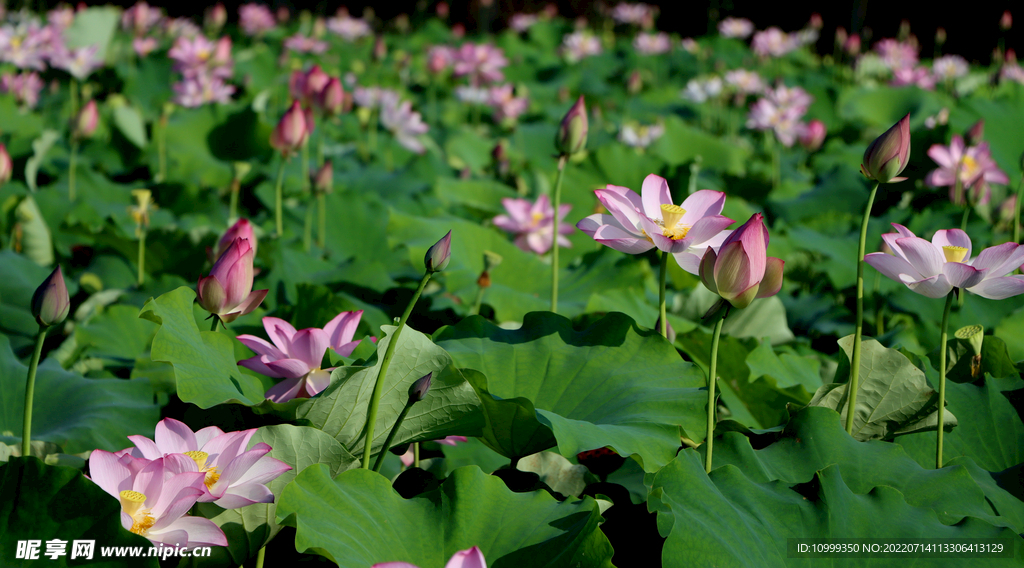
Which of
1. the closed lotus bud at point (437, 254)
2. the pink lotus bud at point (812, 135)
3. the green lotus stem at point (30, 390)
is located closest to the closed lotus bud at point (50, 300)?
the green lotus stem at point (30, 390)

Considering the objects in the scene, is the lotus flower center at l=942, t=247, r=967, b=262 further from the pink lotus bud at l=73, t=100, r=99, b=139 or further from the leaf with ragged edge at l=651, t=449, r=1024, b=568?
the pink lotus bud at l=73, t=100, r=99, b=139

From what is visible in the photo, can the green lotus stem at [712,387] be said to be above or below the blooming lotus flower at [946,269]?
below

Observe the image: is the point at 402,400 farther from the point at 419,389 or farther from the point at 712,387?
the point at 712,387

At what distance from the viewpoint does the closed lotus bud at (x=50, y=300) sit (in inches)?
32.7

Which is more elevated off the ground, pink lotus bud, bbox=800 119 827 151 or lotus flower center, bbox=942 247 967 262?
lotus flower center, bbox=942 247 967 262

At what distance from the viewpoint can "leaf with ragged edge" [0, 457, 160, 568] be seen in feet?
2.32

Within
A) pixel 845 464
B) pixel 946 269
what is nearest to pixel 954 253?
pixel 946 269

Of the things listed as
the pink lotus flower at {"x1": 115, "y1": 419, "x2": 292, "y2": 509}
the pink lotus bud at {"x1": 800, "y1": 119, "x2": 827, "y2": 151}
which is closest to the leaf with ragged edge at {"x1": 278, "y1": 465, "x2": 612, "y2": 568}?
the pink lotus flower at {"x1": 115, "y1": 419, "x2": 292, "y2": 509}

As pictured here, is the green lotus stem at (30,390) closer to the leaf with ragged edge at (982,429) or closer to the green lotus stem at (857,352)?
the green lotus stem at (857,352)

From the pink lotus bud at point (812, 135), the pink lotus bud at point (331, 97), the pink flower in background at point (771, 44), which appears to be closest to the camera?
the pink lotus bud at point (331, 97)

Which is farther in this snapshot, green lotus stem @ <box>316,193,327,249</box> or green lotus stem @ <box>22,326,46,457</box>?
green lotus stem @ <box>316,193,327,249</box>

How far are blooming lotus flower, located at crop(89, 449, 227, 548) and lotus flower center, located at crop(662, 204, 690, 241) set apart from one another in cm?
61

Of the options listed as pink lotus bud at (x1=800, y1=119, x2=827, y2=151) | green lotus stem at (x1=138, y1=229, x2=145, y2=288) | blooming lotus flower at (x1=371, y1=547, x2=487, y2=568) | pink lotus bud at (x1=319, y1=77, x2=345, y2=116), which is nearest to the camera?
blooming lotus flower at (x1=371, y1=547, x2=487, y2=568)

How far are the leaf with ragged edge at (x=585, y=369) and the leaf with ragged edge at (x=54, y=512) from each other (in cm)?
44
